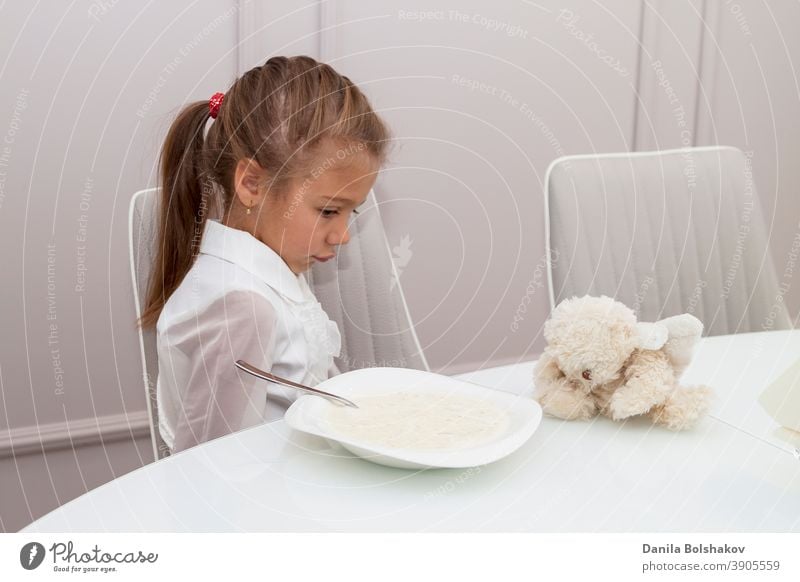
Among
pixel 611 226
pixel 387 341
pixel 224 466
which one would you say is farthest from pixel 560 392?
pixel 611 226

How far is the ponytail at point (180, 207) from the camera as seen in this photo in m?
0.67

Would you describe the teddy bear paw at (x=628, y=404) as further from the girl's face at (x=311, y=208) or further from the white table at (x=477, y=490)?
the girl's face at (x=311, y=208)

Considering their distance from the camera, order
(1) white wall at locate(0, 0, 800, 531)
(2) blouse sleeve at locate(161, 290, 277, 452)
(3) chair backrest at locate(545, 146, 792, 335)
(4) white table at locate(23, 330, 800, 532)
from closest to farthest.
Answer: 1. (4) white table at locate(23, 330, 800, 532)
2. (2) blouse sleeve at locate(161, 290, 277, 452)
3. (1) white wall at locate(0, 0, 800, 531)
4. (3) chair backrest at locate(545, 146, 792, 335)

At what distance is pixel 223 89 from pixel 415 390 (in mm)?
345

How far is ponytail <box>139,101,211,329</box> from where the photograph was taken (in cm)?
67

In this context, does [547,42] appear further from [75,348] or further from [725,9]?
[75,348]

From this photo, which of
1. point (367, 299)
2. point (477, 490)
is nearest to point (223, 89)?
point (367, 299)

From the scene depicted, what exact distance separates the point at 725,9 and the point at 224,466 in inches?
41.1

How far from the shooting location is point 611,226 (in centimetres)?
90

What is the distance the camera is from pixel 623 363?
1.65 feet

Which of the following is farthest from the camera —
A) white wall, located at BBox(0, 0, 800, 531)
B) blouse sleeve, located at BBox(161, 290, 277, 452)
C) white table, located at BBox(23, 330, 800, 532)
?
white wall, located at BBox(0, 0, 800, 531)

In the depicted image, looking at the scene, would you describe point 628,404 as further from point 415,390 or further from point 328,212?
point 328,212

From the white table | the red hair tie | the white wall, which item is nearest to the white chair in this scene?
the white wall

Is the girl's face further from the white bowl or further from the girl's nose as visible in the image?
the white bowl
